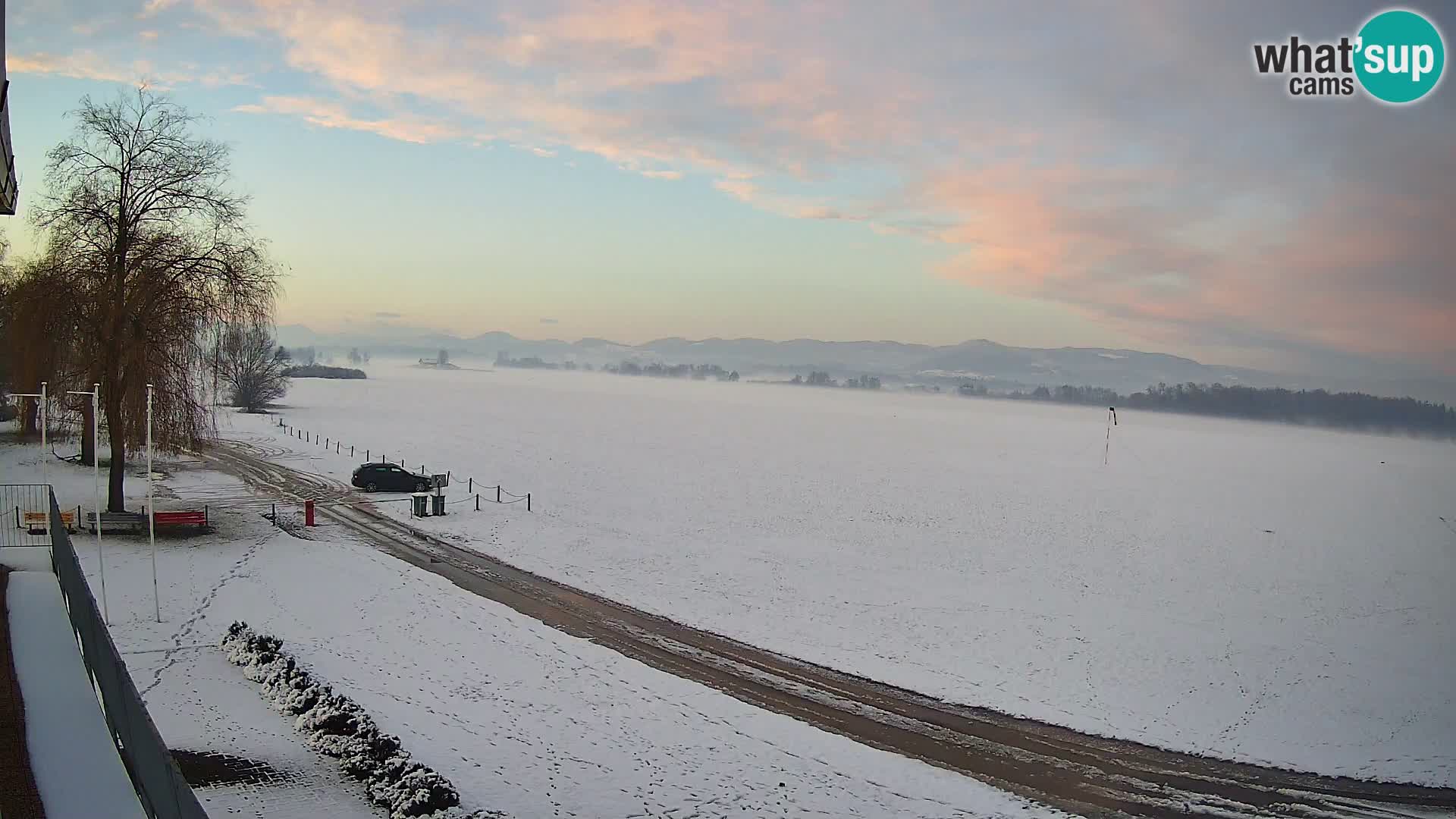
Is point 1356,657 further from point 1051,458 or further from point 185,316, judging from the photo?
point 1051,458

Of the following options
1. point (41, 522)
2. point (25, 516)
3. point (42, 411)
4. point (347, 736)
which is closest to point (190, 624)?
point (42, 411)

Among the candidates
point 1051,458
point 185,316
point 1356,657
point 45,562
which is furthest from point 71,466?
point 1051,458

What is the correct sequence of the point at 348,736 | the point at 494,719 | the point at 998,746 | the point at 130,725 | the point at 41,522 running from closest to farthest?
the point at 130,725 → the point at 348,736 → the point at 494,719 → the point at 998,746 → the point at 41,522

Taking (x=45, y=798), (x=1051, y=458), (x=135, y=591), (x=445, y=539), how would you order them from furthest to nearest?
(x=1051, y=458) < (x=445, y=539) < (x=135, y=591) < (x=45, y=798)

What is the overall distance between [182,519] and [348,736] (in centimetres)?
1879

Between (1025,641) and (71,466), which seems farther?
(71,466)

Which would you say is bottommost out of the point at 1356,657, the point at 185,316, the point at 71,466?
the point at 1356,657

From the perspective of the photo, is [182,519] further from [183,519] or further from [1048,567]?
[1048,567]

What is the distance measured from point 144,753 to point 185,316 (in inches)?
1028

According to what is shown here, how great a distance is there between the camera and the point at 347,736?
12.9m

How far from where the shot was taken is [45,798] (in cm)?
777

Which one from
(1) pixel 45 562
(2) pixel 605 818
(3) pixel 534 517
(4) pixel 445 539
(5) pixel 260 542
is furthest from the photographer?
(3) pixel 534 517

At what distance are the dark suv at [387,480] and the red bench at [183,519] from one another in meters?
9.63

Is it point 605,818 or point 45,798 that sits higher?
point 45,798
